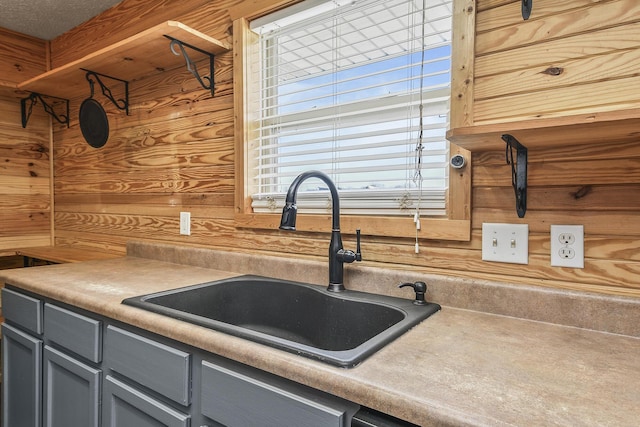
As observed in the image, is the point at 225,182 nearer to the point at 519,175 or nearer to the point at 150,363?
the point at 150,363

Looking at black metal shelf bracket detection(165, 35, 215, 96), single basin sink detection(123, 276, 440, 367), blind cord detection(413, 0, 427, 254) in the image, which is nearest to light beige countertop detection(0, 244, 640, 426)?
single basin sink detection(123, 276, 440, 367)

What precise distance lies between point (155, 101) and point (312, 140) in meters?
1.02

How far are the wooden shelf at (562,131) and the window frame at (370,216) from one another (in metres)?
0.20

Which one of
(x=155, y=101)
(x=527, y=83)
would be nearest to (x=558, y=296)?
(x=527, y=83)

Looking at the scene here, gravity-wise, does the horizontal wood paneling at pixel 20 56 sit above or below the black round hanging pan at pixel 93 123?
above


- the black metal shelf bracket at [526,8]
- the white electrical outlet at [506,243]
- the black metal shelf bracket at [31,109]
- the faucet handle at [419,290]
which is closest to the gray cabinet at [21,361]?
the faucet handle at [419,290]

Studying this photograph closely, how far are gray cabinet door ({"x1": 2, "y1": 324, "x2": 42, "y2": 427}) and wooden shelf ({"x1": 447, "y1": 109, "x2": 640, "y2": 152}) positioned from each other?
1.68 metres

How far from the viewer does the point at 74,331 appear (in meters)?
1.34

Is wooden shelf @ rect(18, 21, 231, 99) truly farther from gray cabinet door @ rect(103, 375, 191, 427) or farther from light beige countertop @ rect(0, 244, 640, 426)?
gray cabinet door @ rect(103, 375, 191, 427)

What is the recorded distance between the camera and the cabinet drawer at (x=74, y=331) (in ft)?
4.13

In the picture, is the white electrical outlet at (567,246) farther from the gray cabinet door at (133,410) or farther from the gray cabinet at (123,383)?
the gray cabinet door at (133,410)

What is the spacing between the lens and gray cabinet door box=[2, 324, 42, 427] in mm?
1529

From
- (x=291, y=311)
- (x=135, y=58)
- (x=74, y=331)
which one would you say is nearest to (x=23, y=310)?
(x=74, y=331)

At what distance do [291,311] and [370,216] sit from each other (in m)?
0.45
